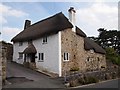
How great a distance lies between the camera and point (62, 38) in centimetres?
3055

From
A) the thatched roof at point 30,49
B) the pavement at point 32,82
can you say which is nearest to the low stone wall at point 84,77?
the pavement at point 32,82

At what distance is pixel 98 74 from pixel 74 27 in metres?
9.35

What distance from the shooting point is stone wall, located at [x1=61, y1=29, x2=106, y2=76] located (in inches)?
1217

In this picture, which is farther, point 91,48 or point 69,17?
point 91,48

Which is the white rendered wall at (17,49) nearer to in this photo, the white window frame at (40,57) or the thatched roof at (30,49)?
the thatched roof at (30,49)

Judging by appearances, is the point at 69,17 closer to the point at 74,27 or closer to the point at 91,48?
the point at 74,27

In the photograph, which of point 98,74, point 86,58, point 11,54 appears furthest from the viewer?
point 11,54

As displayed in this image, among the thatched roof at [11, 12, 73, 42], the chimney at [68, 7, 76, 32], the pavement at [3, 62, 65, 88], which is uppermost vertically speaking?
the chimney at [68, 7, 76, 32]

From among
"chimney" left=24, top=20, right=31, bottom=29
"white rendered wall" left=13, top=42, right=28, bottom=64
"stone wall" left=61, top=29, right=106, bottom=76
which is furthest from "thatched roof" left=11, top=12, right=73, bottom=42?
"chimney" left=24, top=20, right=31, bottom=29

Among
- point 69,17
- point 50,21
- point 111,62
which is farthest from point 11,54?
point 111,62

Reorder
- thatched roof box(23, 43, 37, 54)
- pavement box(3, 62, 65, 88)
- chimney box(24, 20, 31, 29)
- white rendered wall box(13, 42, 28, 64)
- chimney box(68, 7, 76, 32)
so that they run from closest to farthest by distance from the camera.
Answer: pavement box(3, 62, 65, 88) < chimney box(68, 7, 76, 32) < thatched roof box(23, 43, 37, 54) < white rendered wall box(13, 42, 28, 64) < chimney box(24, 20, 31, 29)

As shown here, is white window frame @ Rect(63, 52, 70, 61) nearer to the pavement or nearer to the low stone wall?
the low stone wall

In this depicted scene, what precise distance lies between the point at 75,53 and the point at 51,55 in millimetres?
4259

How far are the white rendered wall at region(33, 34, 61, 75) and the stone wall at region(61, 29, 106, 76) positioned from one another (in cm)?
73
